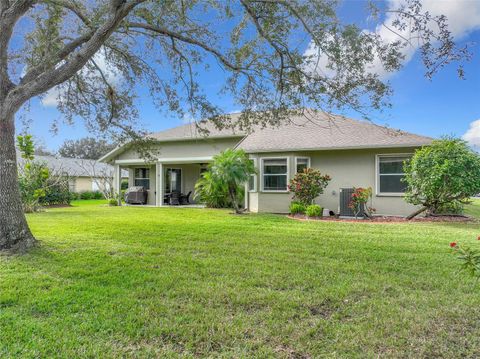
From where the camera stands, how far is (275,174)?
15297 millimetres

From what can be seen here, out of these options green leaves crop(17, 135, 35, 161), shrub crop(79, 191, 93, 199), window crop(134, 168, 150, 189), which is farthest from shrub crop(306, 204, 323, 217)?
shrub crop(79, 191, 93, 199)

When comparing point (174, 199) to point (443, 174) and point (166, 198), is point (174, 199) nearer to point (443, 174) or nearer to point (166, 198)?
point (166, 198)

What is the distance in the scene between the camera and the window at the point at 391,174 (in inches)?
538

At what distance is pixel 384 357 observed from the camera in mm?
2965

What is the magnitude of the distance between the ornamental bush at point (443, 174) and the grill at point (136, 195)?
48.1ft

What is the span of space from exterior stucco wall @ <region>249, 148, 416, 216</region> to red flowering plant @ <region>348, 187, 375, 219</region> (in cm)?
64

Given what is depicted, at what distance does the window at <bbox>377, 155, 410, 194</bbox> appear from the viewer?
44.8 ft

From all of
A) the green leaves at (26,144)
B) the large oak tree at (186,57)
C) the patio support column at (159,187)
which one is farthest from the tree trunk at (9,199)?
the patio support column at (159,187)

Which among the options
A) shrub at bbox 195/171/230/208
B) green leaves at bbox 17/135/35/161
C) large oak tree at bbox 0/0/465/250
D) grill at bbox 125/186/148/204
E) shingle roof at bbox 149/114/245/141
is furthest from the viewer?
grill at bbox 125/186/148/204

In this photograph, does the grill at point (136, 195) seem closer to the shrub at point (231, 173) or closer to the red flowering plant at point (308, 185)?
the shrub at point (231, 173)

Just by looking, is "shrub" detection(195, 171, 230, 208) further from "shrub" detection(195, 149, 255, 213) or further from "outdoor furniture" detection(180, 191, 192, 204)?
"outdoor furniture" detection(180, 191, 192, 204)

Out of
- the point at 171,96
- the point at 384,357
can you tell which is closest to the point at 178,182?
the point at 171,96

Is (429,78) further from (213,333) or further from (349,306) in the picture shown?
(213,333)

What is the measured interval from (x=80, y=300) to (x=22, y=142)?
9875 mm
